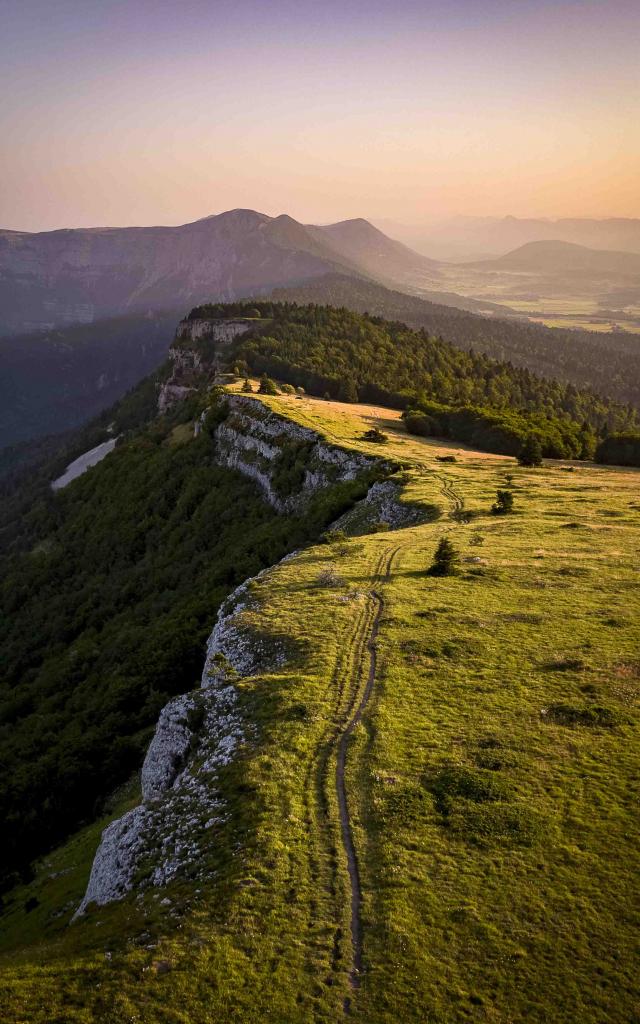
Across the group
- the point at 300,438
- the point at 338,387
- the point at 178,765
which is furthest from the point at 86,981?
the point at 338,387

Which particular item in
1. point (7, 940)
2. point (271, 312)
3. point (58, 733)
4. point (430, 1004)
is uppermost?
point (271, 312)

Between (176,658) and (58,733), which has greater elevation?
(176,658)

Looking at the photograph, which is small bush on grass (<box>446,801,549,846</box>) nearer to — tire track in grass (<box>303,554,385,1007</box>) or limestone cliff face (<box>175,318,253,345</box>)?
tire track in grass (<box>303,554,385,1007</box>)

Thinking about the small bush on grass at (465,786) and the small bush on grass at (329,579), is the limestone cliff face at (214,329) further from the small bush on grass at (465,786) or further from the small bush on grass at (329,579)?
the small bush on grass at (465,786)

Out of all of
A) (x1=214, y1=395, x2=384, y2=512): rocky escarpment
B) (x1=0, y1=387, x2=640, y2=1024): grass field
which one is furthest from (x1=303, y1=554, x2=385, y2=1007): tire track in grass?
(x1=214, y1=395, x2=384, y2=512): rocky escarpment

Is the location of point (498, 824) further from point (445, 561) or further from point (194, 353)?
point (194, 353)

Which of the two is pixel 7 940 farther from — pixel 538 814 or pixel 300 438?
pixel 300 438

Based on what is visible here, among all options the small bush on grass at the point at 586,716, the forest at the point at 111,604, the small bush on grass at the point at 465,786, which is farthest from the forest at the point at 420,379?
the small bush on grass at the point at 465,786
